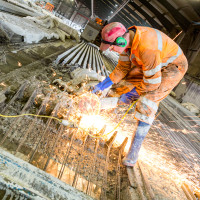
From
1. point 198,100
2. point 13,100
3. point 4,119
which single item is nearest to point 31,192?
point 4,119

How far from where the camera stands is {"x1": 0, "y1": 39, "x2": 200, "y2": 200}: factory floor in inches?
67.8

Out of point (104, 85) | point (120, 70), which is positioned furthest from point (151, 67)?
point (104, 85)

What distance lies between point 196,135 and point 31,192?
16.7 ft

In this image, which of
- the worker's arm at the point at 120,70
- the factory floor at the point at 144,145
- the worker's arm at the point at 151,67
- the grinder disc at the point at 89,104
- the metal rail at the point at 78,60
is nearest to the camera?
the worker's arm at the point at 151,67

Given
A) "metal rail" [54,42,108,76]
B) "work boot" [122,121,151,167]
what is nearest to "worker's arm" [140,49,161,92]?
"work boot" [122,121,151,167]

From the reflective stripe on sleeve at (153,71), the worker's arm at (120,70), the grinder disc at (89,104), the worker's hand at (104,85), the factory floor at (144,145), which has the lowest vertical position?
Result: the factory floor at (144,145)

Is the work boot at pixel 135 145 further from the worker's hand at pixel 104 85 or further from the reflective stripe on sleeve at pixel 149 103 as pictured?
the worker's hand at pixel 104 85

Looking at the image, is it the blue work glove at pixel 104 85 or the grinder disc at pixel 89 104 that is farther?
the blue work glove at pixel 104 85

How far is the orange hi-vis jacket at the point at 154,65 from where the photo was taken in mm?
1609

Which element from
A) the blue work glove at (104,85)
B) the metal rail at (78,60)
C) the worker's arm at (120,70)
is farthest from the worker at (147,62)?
the metal rail at (78,60)

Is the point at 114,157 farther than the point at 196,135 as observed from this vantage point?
No

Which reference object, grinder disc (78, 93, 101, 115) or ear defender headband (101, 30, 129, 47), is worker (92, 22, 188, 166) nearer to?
ear defender headband (101, 30, 129, 47)

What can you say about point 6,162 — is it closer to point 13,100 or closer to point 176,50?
point 13,100

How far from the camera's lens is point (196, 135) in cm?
445
